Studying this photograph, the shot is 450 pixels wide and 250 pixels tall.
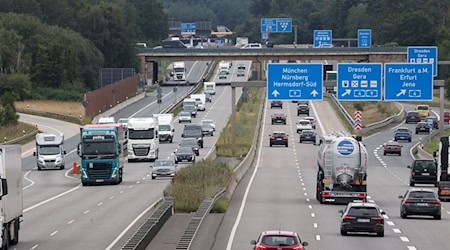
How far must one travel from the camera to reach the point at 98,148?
6278 cm

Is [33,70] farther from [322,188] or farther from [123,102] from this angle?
[322,188]

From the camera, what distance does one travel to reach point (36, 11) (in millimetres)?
181625

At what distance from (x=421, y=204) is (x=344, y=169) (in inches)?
217

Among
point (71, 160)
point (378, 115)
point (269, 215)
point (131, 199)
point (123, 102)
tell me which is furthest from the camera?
point (123, 102)

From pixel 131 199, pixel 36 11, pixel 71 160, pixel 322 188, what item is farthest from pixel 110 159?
pixel 36 11

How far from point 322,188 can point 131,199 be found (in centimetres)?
893

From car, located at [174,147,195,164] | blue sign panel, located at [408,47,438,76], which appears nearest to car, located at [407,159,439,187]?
car, located at [174,147,195,164]

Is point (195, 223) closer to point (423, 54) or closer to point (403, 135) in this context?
point (423, 54)

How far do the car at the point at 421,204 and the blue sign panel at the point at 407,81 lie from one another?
74.7 feet

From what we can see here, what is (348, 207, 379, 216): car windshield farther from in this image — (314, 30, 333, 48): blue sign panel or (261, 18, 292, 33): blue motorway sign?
(261, 18, 292, 33): blue motorway sign

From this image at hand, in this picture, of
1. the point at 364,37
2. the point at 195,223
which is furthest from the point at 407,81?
the point at 364,37

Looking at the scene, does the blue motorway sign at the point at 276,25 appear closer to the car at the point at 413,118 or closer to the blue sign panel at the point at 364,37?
the blue sign panel at the point at 364,37

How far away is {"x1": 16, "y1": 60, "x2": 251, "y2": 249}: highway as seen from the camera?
37.6m

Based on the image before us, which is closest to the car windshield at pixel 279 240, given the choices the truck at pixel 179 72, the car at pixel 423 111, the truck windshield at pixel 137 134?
the truck windshield at pixel 137 134
